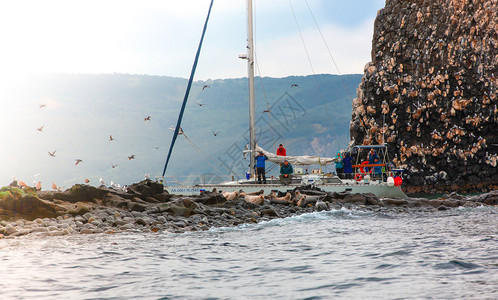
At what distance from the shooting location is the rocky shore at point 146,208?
563 inches

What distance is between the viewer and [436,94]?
56.9 meters

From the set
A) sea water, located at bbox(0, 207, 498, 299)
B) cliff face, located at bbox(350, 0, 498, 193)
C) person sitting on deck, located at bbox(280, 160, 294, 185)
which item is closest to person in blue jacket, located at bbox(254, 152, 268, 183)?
person sitting on deck, located at bbox(280, 160, 294, 185)

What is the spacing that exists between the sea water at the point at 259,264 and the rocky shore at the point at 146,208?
3.87 feet

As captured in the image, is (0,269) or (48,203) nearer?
(0,269)

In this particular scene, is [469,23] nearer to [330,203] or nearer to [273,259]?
[330,203]

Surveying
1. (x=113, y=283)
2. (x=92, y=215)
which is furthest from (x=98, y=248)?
(x=92, y=215)

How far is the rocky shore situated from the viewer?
14.3 m

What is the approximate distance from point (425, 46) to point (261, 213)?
47.2 m

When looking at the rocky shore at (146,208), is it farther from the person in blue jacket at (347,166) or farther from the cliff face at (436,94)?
A: the cliff face at (436,94)

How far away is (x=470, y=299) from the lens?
6102mm

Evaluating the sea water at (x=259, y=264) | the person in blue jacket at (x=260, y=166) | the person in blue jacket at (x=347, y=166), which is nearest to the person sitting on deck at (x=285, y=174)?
the person in blue jacket at (x=260, y=166)

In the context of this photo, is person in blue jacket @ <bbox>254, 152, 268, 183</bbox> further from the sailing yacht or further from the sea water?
the sea water

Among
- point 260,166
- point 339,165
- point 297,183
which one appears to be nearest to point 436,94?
point 339,165

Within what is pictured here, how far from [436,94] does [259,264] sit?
5332 centimetres
